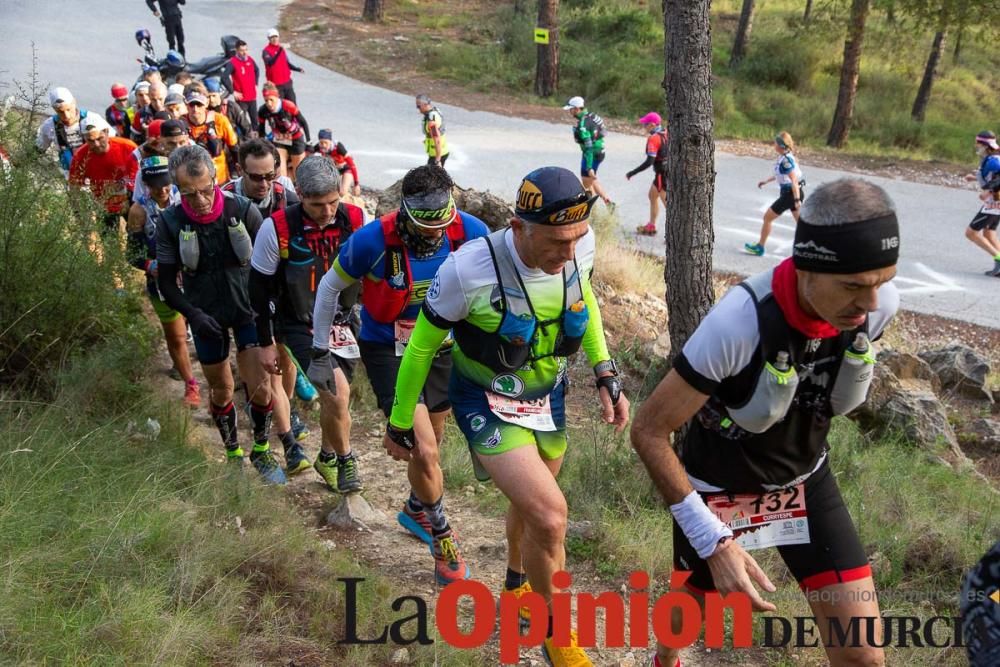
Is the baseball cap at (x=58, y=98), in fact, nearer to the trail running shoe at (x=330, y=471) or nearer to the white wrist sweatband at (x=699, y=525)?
the trail running shoe at (x=330, y=471)

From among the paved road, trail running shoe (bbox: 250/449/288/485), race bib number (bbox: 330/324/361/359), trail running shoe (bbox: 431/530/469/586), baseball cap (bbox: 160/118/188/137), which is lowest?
the paved road

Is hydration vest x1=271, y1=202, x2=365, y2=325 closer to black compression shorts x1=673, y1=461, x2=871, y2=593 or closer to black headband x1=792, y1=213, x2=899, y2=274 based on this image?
black compression shorts x1=673, y1=461, x2=871, y2=593

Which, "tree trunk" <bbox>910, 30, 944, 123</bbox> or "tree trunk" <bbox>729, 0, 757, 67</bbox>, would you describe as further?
"tree trunk" <bbox>729, 0, 757, 67</bbox>

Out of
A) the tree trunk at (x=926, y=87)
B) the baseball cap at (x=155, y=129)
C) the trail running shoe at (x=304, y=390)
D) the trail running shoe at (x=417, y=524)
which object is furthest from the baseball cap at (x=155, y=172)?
the tree trunk at (x=926, y=87)

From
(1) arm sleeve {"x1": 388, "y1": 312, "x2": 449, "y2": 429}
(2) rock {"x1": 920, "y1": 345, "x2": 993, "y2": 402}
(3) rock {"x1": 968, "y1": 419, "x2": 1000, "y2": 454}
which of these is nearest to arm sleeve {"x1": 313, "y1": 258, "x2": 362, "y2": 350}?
(1) arm sleeve {"x1": 388, "y1": 312, "x2": 449, "y2": 429}

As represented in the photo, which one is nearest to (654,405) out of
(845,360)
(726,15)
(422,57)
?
(845,360)

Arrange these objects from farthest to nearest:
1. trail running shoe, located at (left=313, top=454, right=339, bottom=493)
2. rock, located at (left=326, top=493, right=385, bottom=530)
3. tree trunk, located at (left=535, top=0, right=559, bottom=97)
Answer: tree trunk, located at (left=535, top=0, right=559, bottom=97)
trail running shoe, located at (left=313, top=454, right=339, bottom=493)
rock, located at (left=326, top=493, right=385, bottom=530)

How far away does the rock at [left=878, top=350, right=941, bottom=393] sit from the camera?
9.33 metres

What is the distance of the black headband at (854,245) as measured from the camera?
2.81 metres

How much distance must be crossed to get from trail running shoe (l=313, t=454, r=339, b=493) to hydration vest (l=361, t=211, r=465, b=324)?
146cm

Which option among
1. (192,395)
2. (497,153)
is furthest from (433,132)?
(192,395)

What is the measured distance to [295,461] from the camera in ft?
21.1

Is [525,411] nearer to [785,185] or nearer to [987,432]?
[987,432]

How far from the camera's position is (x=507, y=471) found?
3982mm
